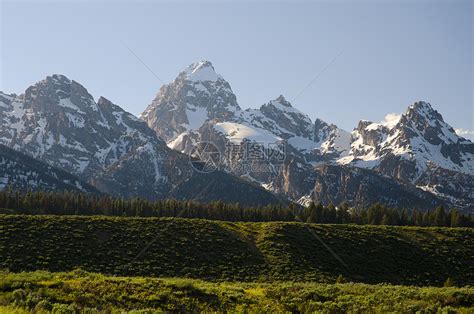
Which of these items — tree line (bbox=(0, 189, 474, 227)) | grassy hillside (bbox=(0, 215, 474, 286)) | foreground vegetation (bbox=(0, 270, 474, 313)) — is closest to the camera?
foreground vegetation (bbox=(0, 270, 474, 313))

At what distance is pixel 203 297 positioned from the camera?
37.8 m

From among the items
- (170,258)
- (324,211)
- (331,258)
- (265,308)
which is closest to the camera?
(265,308)

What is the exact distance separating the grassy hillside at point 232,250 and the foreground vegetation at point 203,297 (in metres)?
21.9

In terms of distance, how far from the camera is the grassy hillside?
211 ft

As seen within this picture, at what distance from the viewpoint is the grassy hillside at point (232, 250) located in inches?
2527

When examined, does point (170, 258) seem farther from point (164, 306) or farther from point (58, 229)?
point (164, 306)

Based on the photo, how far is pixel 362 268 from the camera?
240 feet

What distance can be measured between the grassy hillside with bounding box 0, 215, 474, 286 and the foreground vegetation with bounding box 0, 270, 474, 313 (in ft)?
71.7

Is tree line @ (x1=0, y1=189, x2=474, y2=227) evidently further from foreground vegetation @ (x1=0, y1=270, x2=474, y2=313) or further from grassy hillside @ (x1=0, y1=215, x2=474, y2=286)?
foreground vegetation @ (x1=0, y1=270, x2=474, y2=313)

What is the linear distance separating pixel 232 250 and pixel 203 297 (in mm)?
38277

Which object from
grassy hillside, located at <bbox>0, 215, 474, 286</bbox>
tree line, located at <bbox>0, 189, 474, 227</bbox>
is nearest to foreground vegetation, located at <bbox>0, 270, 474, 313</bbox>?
grassy hillside, located at <bbox>0, 215, 474, 286</bbox>

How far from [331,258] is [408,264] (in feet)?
42.2

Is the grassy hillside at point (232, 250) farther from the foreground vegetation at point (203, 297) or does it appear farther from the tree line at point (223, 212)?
the tree line at point (223, 212)

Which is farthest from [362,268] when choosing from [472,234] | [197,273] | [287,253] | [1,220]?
[1,220]
